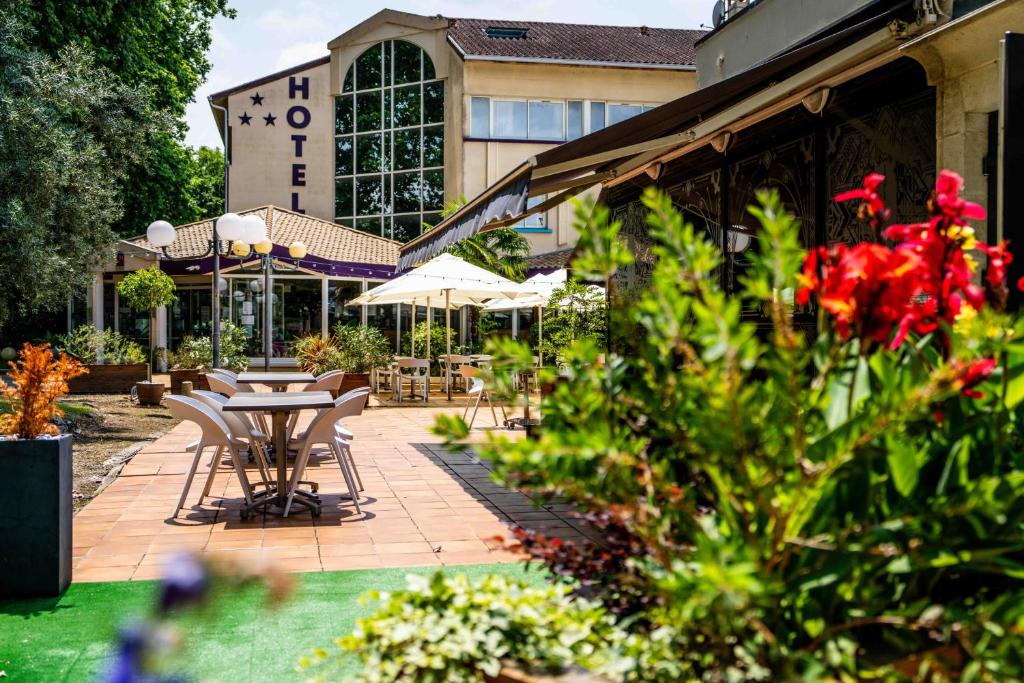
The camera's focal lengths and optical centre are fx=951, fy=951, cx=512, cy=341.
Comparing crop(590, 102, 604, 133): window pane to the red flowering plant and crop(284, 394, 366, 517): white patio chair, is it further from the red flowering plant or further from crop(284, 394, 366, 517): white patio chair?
the red flowering plant

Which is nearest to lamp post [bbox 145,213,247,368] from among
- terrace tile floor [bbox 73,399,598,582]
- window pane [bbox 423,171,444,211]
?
terrace tile floor [bbox 73,399,598,582]

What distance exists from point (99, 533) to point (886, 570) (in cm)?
560

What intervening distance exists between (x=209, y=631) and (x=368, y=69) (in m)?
27.3

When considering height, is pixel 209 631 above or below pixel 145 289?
below

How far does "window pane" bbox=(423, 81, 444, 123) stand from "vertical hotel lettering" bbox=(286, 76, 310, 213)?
13.2ft

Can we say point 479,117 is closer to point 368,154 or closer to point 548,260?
point 368,154

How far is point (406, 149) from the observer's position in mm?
28922

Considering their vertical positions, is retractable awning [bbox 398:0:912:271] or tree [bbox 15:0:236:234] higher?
tree [bbox 15:0:236:234]

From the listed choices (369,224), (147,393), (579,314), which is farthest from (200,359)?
(369,224)

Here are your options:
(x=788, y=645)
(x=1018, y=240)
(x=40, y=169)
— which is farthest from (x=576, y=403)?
(x=40, y=169)

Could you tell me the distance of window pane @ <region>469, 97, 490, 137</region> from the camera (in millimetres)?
26766

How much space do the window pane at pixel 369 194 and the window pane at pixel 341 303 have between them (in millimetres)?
3401

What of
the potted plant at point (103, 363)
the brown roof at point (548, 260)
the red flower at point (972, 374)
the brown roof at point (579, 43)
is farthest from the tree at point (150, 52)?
the red flower at point (972, 374)

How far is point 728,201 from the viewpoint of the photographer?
7859mm
